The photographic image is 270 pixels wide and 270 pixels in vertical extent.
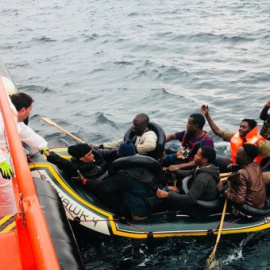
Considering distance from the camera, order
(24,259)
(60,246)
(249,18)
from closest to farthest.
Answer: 1. (24,259)
2. (60,246)
3. (249,18)

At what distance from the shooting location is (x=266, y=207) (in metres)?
5.45

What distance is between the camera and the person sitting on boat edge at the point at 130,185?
4867 millimetres

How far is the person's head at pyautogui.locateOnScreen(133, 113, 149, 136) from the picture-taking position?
19.8 feet

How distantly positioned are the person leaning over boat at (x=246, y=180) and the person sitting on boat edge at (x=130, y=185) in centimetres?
92

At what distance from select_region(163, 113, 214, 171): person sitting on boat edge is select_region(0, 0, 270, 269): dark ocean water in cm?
123

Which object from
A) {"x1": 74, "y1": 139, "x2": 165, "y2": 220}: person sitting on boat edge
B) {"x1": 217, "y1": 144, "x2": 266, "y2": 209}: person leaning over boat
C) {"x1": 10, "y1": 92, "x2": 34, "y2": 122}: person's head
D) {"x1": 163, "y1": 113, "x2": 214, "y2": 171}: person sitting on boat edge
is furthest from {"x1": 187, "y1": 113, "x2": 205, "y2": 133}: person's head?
{"x1": 10, "y1": 92, "x2": 34, "y2": 122}: person's head

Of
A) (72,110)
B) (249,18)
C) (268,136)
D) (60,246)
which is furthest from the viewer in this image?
(249,18)

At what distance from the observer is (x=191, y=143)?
625 centimetres

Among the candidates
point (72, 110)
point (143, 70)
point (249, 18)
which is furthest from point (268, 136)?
point (249, 18)

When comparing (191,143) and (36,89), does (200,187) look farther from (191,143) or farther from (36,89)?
(36,89)

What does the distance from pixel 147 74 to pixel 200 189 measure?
920cm

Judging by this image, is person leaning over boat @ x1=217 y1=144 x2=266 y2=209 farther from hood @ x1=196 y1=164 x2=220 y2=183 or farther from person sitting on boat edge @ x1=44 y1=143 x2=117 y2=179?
person sitting on boat edge @ x1=44 y1=143 x2=117 y2=179

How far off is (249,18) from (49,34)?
956 cm

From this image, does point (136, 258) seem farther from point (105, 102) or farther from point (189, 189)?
point (105, 102)
